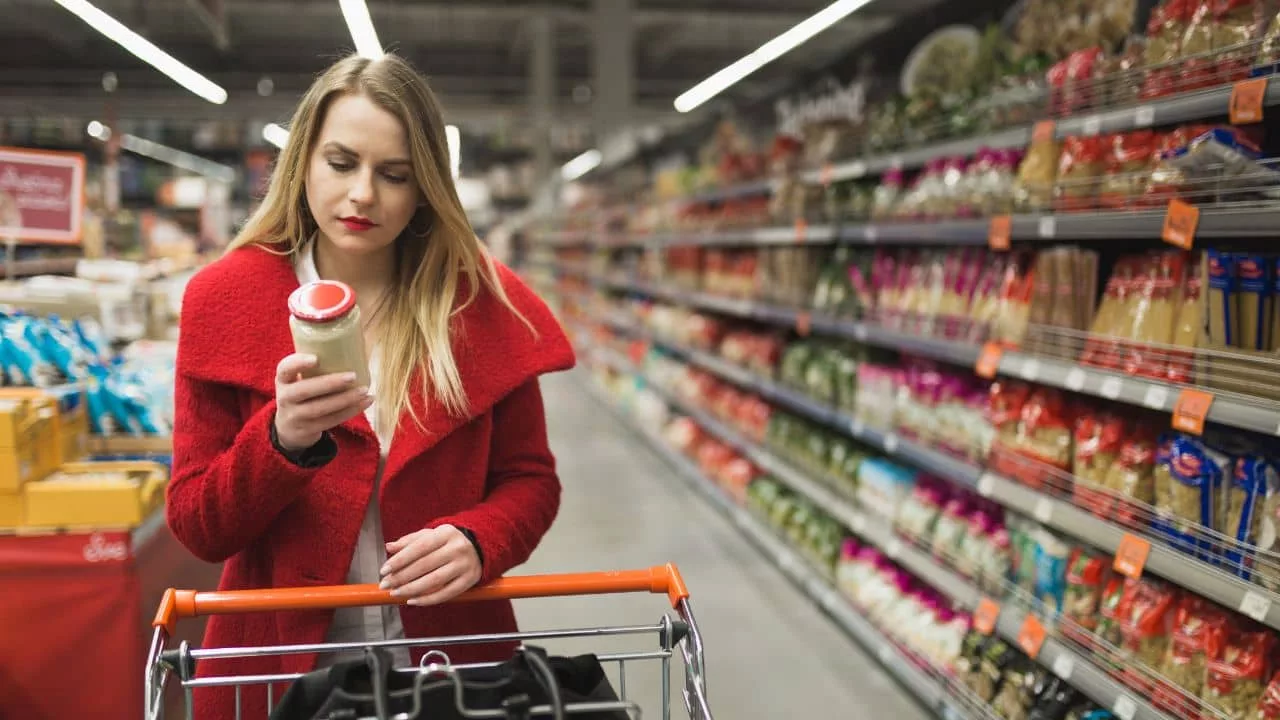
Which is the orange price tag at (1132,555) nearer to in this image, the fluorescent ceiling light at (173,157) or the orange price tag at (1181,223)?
the orange price tag at (1181,223)

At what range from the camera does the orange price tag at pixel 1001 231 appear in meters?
2.98

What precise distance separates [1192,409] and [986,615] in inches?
43.7

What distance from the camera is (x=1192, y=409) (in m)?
2.18

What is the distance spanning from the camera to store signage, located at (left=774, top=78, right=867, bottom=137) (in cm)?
505

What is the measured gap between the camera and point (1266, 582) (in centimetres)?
204

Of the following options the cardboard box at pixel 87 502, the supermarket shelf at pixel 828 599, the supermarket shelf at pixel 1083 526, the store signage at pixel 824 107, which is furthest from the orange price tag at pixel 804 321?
the cardboard box at pixel 87 502

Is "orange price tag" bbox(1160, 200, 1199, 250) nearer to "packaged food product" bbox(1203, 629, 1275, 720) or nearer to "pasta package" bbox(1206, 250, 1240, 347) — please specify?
"pasta package" bbox(1206, 250, 1240, 347)

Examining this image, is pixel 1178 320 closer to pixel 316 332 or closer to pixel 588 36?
pixel 316 332

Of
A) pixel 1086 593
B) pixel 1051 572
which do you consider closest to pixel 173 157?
pixel 1051 572

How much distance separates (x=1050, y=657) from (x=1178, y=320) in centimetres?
95

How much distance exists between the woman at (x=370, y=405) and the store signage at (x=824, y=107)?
3.53 m

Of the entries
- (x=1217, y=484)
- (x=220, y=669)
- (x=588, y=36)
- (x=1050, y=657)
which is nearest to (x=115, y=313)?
(x=220, y=669)

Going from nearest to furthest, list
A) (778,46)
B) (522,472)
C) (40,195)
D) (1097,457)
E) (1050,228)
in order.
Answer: (522,472) < (1097,457) < (1050,228) < (40,195) < (778,46)

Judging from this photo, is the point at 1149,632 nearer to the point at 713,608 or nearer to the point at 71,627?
the point at 713,608
